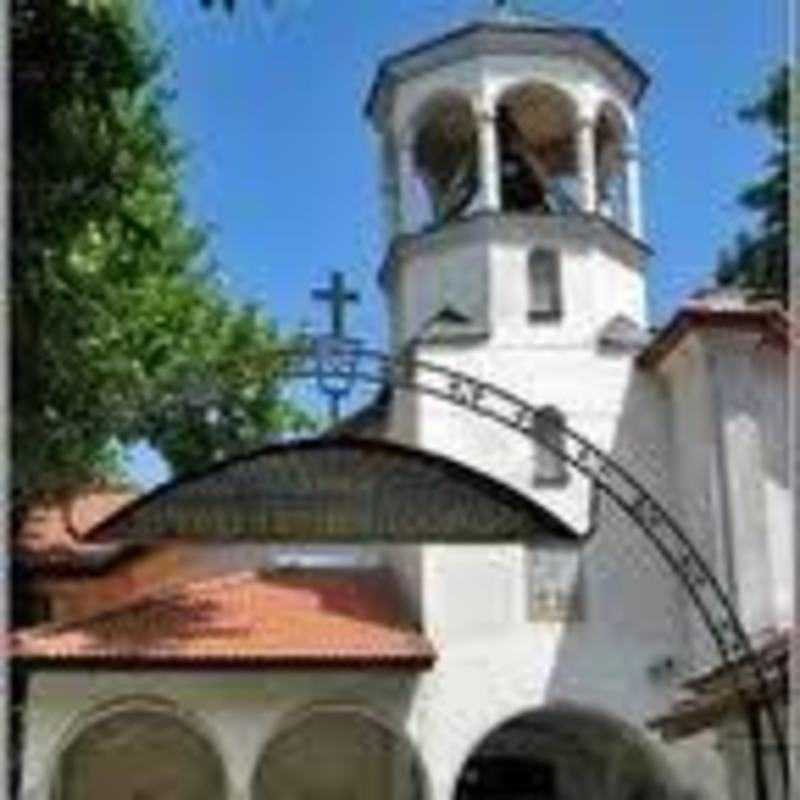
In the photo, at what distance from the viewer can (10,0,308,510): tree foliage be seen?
1450cm

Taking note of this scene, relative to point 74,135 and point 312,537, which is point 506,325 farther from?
point 74,135

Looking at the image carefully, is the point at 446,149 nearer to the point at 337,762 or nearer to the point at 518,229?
the point at 518,229

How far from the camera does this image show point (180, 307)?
978 inches

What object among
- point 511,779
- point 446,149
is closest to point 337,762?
point 511,779

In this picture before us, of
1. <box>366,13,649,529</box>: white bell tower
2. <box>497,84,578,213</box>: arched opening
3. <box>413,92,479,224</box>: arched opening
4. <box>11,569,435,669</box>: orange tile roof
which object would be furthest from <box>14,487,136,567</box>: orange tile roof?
<box>497,84,578,213</box>: arched opening

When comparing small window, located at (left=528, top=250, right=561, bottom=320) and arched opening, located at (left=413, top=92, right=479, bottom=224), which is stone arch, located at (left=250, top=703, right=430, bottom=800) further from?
arched opening, located at (left=413, top=92, right=479, bottom=224)

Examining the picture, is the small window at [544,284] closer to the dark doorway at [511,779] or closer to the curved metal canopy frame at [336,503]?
the dark doorway at [511,779]

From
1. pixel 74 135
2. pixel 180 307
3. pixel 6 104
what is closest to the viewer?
pixel 6 104

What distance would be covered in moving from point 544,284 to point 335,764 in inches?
238

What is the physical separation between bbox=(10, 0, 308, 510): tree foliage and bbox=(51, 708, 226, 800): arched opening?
3248 millimetres

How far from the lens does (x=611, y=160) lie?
28047 millimetres

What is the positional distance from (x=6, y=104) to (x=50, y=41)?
996 centimetres

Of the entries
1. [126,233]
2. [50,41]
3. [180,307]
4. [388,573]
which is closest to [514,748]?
[388,573]

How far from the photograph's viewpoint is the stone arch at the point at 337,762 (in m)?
26.5
